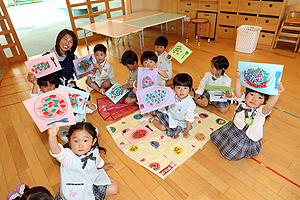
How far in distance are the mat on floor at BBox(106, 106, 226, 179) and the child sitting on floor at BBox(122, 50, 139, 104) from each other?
1.26 ft

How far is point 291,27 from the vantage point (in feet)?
12.5

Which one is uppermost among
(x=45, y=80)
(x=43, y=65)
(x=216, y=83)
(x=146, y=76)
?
(x=43, y=65)

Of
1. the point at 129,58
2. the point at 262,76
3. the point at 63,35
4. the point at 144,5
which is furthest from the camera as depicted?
the point at 144,5

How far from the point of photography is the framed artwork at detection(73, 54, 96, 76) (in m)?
2.68

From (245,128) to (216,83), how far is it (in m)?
0.80

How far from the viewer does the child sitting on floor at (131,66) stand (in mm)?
2626

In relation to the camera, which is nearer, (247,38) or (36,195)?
(36,195)

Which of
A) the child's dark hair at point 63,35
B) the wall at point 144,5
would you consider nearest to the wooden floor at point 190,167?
the child's dark hair at point 63,35

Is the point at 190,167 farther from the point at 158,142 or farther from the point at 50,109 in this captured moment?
the point at 50,109

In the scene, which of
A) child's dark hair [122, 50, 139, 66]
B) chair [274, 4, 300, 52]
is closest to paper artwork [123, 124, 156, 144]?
child's dark hair [122, 50, 139, 66]

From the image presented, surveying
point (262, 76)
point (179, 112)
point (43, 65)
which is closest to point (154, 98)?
point (179, 112)

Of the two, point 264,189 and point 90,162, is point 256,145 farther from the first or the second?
point 90,162

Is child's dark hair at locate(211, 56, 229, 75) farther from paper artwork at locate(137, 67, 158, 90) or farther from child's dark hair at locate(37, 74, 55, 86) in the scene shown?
child's dark hair at locate(37, 74, 55, 86)

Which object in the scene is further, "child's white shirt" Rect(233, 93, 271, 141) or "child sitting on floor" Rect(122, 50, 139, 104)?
"child sitting on floor" Rect(122, 50, 139, 104)
